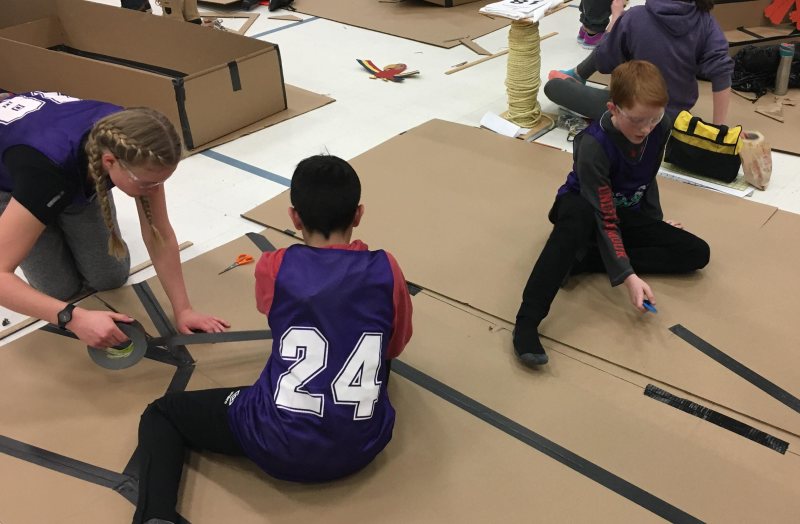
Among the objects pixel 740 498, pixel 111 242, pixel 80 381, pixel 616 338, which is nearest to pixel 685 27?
pixel 616 338

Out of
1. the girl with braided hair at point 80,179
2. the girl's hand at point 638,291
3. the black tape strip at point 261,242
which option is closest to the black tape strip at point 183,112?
the black tape strip at point 261,242

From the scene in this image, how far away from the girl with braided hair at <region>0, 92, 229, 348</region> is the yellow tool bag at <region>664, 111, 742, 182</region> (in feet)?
6.54

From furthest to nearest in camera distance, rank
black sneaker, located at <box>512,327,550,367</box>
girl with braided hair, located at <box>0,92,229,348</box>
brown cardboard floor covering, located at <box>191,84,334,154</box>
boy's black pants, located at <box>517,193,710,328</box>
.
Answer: brown cardboard floor covering, located at <box>191,84,334,154</box> < boy's black pants, located at <box>517,193,710,328</box> < black sneaker, located at <box>512,327,550,367</box> < girl with braided hair, located at <box>0,92,229,348</box>

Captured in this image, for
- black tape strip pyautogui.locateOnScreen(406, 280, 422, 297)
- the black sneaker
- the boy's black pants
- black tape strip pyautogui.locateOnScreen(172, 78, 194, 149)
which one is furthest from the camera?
black tape strip pyautogui.locateOnScreen(172, 78, 194, 149)

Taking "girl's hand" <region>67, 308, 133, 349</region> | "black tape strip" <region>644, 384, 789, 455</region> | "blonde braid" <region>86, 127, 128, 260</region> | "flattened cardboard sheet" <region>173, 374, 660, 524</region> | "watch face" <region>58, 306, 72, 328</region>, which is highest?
"blonde braid" <region>86, 127, 128, 260</region>

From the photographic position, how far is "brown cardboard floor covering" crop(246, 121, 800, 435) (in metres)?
1.81

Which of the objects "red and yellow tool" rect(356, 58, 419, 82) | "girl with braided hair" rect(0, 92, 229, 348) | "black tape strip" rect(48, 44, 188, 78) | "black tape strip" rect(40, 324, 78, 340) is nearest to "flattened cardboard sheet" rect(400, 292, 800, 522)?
"girl with braided hair" rect(0, 92, 229, 348)

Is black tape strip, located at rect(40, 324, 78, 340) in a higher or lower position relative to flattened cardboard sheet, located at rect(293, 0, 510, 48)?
lower

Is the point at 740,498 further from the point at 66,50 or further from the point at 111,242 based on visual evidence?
the point at 66,50

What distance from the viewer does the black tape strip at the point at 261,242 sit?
2.33m

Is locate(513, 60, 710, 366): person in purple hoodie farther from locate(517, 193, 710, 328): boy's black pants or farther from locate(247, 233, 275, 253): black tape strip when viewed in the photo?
locate(247, 233, 275, 253): black tape strip

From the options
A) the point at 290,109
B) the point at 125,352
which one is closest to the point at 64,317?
the point at 125,352

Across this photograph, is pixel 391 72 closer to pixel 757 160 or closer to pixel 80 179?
pixel 757 160

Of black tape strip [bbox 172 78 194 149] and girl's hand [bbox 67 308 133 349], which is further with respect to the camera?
black tape strip [bbox 172 78 194 149]
